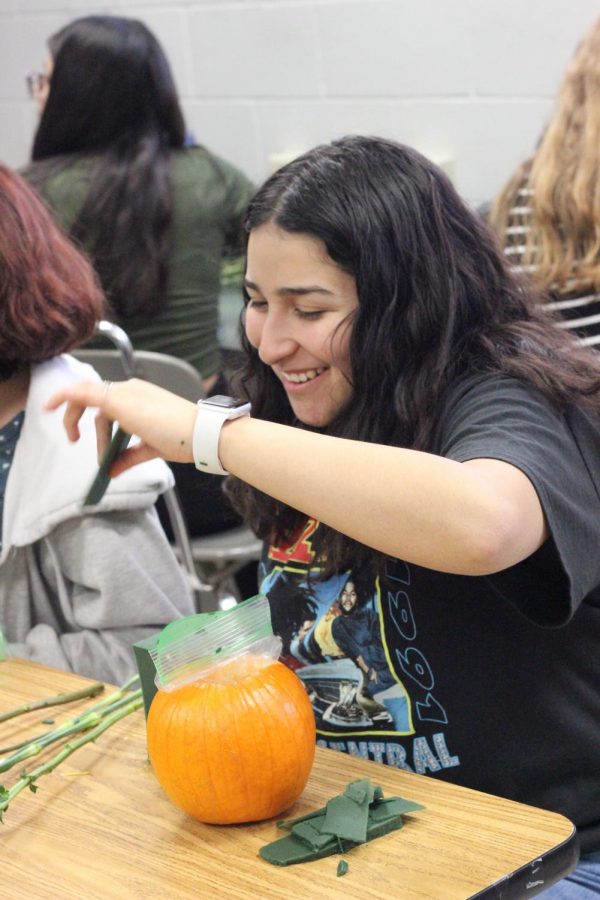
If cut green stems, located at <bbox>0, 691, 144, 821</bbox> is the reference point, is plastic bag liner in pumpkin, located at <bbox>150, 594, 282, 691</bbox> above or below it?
above

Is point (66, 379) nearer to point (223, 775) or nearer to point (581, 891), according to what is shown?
point (223, 775)

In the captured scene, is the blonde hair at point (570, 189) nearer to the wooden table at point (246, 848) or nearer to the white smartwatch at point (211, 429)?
the white smartwatch at point (211, 429)

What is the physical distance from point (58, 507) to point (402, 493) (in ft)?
2.10

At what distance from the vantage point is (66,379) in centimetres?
162

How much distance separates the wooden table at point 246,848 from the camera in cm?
92

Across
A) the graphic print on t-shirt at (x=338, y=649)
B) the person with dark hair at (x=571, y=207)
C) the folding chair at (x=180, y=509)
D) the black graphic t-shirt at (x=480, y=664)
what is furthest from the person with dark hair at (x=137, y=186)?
the black graphic t-shirt at (x=480, y=664)

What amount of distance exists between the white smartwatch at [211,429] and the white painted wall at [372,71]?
1.78 metres

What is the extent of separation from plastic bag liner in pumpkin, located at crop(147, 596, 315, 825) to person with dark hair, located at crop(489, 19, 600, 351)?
3.38 feet

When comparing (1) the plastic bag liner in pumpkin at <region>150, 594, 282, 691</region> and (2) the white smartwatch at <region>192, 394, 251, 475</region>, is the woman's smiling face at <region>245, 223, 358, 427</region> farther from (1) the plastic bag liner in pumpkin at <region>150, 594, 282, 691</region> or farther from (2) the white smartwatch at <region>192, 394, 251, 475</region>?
(1) the plastic bag liner in pumpkin at <region>150, 594, 282, 691</region>

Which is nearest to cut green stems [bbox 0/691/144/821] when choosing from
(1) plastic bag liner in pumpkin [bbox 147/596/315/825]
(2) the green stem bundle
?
(2) the green stem bundle

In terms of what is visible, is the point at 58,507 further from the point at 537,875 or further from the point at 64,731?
the point at 537,875

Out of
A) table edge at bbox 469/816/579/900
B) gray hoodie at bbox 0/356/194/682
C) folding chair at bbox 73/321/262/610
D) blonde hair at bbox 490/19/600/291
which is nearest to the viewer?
table edge at bbox 469/816/579/900

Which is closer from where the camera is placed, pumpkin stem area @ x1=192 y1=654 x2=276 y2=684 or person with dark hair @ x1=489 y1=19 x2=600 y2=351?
pumpkin stem area @ x1=192 y1=654 x2=276 y2=684

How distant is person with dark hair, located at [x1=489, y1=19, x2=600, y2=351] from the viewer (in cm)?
196
